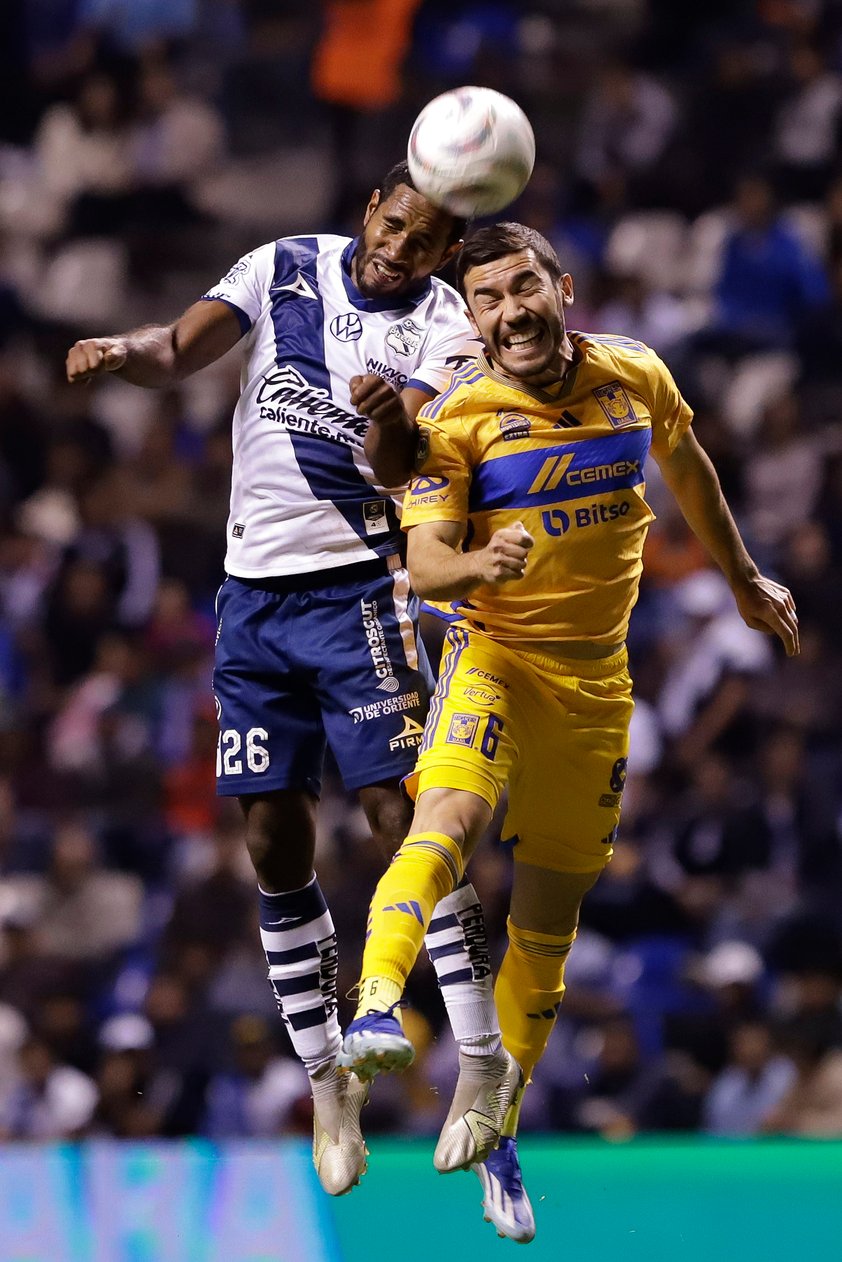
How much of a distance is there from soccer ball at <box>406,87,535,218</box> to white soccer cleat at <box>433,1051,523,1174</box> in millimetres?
2434

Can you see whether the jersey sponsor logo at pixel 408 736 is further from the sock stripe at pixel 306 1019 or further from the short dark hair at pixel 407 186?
the short dark hair at pixel 407 186

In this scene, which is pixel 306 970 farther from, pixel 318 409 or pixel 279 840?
pixel 318 409

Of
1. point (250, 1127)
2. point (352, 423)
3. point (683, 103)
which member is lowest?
point (250, 1127)

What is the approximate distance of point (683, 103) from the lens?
12156 mm

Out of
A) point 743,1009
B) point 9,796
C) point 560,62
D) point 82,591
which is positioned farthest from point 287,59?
point 743,1009

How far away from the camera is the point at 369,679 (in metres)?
5.37

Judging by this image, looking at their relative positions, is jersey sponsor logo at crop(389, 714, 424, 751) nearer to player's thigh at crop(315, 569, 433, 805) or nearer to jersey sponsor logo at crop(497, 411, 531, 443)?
player's thigh at crop(315, 569, 433, 805)

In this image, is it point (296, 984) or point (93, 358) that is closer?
point (93, 358)

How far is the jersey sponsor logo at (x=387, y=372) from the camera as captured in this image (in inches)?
215

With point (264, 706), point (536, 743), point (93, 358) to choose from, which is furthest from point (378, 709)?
point (93, 358)

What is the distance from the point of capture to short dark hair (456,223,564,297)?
505 cm

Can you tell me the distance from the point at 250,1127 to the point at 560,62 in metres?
7.38

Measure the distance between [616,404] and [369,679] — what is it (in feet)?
3.48

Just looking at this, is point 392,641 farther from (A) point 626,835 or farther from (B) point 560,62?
(B) point 560,62
